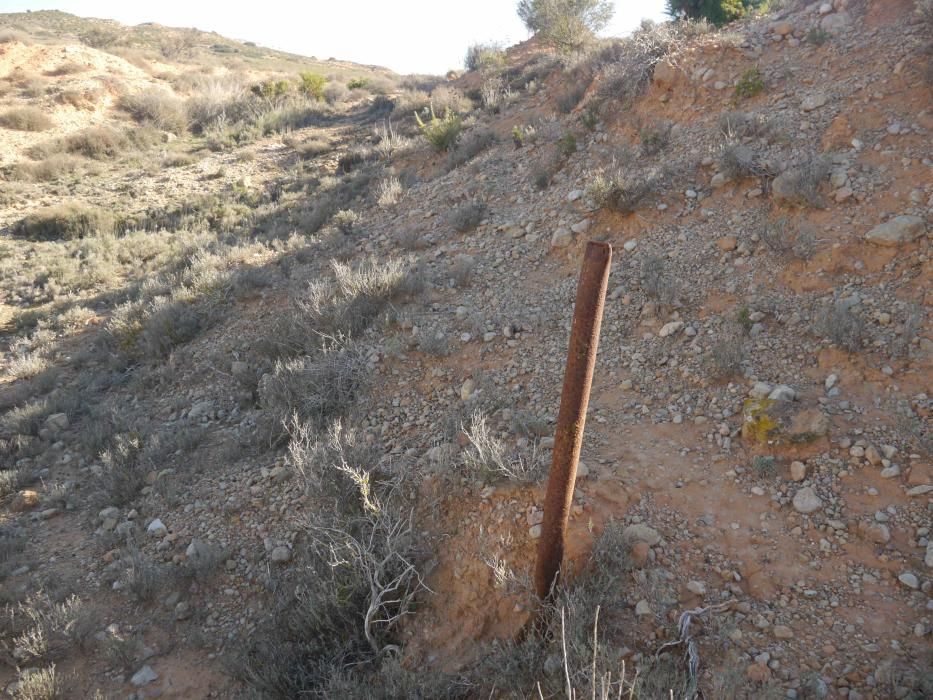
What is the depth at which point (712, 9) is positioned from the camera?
39.5 ft

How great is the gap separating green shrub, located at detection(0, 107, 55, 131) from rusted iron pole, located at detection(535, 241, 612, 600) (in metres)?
17.7

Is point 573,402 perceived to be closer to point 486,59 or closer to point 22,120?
point 486,59

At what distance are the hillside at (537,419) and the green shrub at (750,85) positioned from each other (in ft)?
0.10

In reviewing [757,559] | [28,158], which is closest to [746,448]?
[757,559]

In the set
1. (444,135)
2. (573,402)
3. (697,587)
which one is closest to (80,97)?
(444,135)

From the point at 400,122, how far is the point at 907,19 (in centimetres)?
957

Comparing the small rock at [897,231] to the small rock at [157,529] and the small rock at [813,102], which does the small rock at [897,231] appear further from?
the small rock at [157,529]

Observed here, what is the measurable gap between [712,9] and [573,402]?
43.5 feet

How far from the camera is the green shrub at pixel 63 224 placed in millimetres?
10453

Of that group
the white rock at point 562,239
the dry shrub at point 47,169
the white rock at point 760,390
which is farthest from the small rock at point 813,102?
the dry shrub at point 47,169

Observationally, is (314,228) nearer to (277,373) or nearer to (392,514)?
(277,373)

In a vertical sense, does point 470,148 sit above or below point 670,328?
above

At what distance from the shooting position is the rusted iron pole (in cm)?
211

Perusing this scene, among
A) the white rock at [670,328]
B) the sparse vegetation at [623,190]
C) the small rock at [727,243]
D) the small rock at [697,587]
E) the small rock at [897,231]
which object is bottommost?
the small rock at [697,587]
